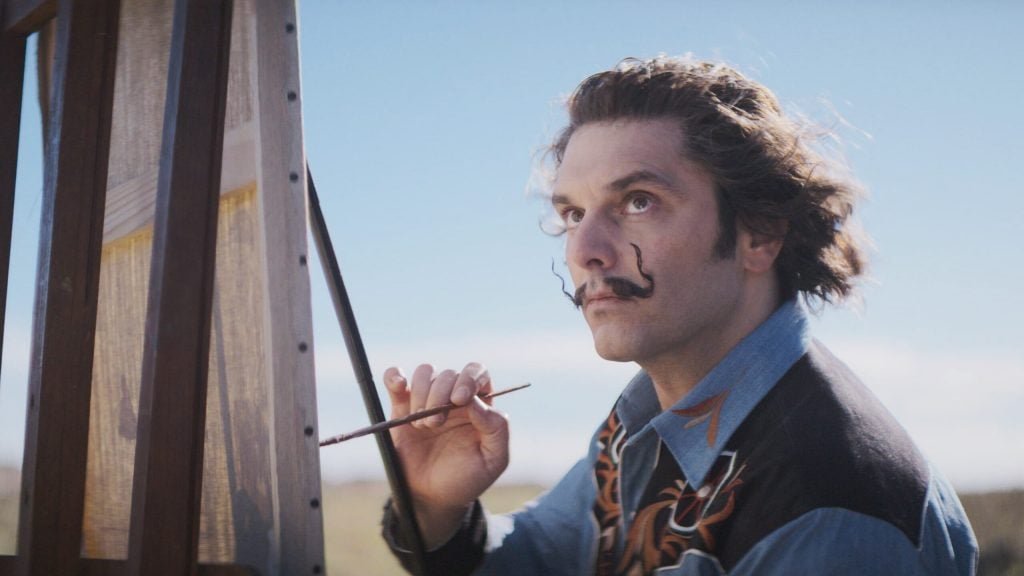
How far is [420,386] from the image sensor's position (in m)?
1.49

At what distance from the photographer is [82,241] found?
5.30ft

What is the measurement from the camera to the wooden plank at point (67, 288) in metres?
1.52

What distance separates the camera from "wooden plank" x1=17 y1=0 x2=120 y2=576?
1522mm

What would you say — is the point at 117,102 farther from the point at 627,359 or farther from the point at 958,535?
the point at 958,535

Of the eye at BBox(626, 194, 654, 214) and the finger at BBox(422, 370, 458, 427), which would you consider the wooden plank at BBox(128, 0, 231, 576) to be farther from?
the eye at BBox(626, 194, 654, 214)

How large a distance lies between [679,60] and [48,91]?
1.22m

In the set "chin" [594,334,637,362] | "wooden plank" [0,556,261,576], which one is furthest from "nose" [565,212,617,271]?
"wooden plank" [0,556,261,576]

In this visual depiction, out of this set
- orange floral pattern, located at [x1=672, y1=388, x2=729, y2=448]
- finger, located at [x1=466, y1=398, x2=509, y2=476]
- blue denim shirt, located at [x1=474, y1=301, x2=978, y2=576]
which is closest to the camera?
blue denim shirt, located at [x1=474, y1=301, x2=978, y2=576]

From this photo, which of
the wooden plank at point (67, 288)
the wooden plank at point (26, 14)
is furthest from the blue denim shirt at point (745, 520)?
the wooden plank at point (26, 14)

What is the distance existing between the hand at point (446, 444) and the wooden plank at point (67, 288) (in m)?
0.52

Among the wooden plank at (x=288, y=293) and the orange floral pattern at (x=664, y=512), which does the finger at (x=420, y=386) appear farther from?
the orange floral pattern at (x=664, y=512)

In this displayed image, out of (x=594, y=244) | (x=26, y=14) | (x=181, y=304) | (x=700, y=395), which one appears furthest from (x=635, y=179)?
(x=26, y=14)

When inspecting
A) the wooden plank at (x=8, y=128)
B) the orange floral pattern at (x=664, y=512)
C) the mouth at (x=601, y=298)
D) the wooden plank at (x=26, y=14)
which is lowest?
the orange floral pattern at (x=664, y=512)

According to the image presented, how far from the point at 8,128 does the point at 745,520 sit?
1.60 meters
